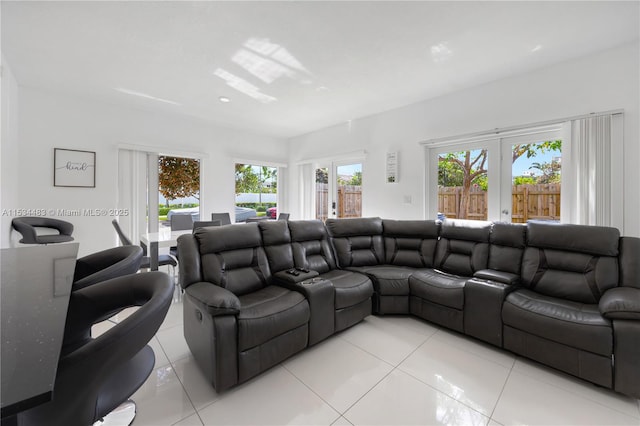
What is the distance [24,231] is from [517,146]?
625 cm

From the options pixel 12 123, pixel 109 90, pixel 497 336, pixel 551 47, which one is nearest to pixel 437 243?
pixel 497 336

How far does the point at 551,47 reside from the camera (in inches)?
103

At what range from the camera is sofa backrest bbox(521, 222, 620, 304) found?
2.18 m

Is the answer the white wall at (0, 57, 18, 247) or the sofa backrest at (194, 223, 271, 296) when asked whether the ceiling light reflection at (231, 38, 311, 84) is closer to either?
the sofa backrest at (194, 223, 271, 296)

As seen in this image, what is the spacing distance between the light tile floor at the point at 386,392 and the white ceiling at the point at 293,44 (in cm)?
285

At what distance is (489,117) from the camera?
3.43 meters

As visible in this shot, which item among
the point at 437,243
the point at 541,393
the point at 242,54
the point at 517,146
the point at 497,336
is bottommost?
the point at 541,393

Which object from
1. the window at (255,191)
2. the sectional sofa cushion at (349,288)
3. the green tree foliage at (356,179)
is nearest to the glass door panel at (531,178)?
the sectional sofa cushion at (349,288)

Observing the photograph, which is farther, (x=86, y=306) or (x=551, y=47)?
(x=551, y=47)

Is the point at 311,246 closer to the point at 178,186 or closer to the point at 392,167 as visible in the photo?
the point at 392,167

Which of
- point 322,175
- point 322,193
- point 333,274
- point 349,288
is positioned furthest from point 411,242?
point 322,175

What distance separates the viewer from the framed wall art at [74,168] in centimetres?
371

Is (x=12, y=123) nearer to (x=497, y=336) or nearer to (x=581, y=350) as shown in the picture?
(x=497, y=336)

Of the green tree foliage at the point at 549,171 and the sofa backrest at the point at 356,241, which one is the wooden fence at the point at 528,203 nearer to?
the green tree foliage at the point at 549,171
